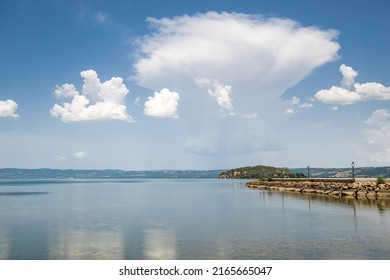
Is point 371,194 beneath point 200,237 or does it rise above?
beneath

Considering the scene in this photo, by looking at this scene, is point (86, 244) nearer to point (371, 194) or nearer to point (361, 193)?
point (371, 194)

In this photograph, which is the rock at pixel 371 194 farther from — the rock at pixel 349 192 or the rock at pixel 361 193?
the rock at pixel 349 192

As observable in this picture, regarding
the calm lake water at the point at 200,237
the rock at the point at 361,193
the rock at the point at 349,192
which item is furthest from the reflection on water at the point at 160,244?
the rock at the point at 349,192

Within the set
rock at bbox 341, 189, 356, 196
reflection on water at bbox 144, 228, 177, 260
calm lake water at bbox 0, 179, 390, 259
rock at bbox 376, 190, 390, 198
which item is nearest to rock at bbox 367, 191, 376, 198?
rock at bbox 376, 190, 390, 198

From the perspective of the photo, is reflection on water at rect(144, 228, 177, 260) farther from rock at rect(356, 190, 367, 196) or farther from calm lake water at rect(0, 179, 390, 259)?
rock at rect(356, 190, 367, 196)

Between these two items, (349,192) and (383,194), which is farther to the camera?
(349,192)

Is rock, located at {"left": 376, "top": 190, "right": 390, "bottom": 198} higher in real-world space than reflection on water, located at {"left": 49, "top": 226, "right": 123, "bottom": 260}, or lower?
lower

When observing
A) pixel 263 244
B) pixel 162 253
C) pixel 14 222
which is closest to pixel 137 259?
pixel 162 253

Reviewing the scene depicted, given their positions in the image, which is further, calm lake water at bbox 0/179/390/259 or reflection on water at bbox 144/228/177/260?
calm lake water at bbox 0/179/390/259

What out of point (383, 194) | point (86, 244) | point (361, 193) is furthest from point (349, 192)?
point (86, 244)

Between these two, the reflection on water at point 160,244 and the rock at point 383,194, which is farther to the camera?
the rock at point 383,194
